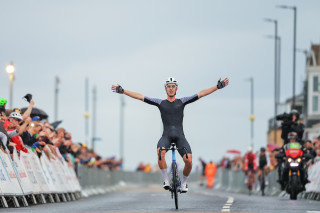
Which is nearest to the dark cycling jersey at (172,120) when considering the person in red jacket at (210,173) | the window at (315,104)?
the person in red jacket at (210,173)

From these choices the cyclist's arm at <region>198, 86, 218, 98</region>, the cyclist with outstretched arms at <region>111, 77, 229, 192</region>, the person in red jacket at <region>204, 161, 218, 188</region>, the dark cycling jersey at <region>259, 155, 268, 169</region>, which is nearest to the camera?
the cyclist with outstretched arms at <region>111, 77, 229, 192</region>

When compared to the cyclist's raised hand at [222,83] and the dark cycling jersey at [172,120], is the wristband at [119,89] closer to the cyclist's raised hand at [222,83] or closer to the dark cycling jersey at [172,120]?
the dark cycling jersey at [172,120]

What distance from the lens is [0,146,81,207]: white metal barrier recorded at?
2109 centimetres

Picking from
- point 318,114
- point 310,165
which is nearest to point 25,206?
point 310,165

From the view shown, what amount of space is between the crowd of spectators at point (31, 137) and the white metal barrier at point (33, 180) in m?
0.21

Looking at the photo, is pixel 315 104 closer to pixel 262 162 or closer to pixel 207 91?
pixel 262 162

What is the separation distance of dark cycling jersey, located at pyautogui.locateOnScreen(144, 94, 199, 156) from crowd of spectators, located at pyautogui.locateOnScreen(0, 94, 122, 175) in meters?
3.54

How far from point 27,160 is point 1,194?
3668 mm

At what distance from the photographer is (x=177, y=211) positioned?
17.8 m

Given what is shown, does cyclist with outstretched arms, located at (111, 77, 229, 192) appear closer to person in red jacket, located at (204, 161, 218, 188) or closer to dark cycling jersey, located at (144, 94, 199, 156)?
dark cycling jersey, located at (144, 94, 199, 156)

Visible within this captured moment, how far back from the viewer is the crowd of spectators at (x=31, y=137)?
2227 centimetres

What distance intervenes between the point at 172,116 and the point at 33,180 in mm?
5354

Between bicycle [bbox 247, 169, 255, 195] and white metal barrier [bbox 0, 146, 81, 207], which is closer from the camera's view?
white metal barrier [bbox 0, 146, 81, 207]

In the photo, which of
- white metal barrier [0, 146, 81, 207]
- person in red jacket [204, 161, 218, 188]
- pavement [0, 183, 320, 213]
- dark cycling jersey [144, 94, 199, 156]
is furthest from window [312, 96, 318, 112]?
dark cycling jersey [144, 94, 199, 156]
